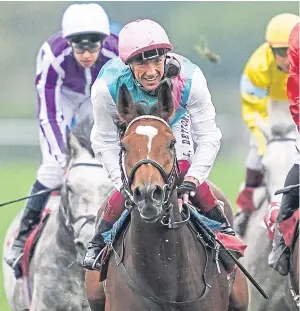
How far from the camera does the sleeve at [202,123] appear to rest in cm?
685

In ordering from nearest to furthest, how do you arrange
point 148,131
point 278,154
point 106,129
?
point 148,131
point 106,129
point 278,154

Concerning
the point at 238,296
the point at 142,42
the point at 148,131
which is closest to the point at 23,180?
the point at 238,296

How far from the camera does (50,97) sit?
9781 mm

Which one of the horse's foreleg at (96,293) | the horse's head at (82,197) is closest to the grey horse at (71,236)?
the horse's head at (82,197)

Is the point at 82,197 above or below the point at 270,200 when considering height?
above

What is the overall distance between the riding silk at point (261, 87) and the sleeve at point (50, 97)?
1.85 metres

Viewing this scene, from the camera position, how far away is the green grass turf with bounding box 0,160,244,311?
823 inches

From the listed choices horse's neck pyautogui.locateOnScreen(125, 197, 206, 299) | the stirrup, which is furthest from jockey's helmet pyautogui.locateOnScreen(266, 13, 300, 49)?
horse's neck pyautogui.locateOnScreen(125, 197, 206, 299)

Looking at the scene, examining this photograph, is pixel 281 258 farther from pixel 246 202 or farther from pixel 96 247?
pixel 246 202

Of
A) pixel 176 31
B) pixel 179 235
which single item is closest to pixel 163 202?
pixel 179 235

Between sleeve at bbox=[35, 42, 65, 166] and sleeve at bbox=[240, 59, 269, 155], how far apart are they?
1.83 meters

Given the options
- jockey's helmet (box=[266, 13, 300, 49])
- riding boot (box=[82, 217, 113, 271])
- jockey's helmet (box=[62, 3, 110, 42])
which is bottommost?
riding boot (box=[82, 217, 113, 271])

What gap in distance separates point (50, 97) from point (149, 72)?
325 cm

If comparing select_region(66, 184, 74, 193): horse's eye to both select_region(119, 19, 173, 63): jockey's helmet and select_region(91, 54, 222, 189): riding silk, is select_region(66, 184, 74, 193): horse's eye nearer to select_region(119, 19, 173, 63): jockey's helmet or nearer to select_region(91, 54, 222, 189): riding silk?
select_region(91, 54, 222, 189): riding silk
